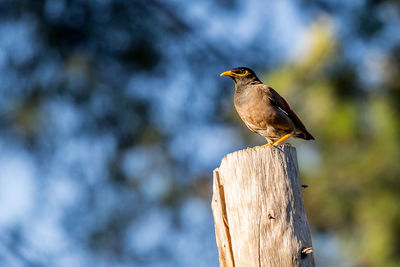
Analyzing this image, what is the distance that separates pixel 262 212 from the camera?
336cm

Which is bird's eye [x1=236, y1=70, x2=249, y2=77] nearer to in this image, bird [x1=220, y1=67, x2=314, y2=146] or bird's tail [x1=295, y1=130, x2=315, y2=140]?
bird [x1=220, y1=67, x2=314, y2=146]

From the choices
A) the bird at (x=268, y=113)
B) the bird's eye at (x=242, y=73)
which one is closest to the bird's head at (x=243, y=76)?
the bird's eye at (x=242, y=73)

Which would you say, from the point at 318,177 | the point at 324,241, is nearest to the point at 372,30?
the point at 318,177

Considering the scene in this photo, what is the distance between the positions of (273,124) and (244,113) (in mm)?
270

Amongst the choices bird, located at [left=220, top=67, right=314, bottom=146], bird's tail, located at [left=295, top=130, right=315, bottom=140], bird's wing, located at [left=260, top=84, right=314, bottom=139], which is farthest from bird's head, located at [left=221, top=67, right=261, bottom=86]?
bird's tail, located at [left=295, top=130, right=315, bottom=140]

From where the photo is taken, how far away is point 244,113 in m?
5.21

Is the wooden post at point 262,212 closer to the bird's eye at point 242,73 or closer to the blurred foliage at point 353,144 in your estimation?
the bird's eye at point 242,73

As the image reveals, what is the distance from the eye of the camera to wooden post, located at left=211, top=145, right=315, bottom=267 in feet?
10.8

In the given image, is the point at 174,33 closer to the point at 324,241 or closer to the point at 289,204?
the point at 324,241

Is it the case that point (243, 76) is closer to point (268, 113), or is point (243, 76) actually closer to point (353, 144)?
point (268, 113)

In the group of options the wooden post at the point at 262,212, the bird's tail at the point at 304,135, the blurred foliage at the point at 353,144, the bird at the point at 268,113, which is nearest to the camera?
Answer: the wooden post at the point at 262,212

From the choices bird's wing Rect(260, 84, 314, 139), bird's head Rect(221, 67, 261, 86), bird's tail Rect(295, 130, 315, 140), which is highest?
bird's head Rect(221, 67, 261, 86)

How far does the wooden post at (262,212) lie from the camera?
10.8ft

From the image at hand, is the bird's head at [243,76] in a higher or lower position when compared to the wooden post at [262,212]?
higher
